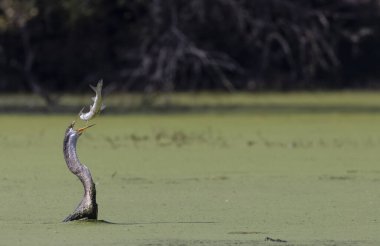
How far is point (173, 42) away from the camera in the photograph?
17.7 m

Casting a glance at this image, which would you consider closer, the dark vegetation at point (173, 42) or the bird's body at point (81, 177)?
the bird's body at point (81, 177)

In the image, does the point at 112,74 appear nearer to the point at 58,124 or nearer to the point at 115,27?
the point at 115,27

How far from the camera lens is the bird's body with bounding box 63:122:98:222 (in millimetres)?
6992

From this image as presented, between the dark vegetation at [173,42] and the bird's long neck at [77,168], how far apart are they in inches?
389

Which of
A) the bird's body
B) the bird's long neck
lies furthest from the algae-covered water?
the bird's long neck

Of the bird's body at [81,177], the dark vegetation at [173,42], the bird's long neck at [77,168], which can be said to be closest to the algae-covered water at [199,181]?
the bird's body at [81,177]

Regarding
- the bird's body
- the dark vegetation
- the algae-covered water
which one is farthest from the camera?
the dark vegetation

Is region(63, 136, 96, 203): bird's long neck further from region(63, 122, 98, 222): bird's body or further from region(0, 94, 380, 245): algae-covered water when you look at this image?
region(0, 94, 380, 245): algae-covered water

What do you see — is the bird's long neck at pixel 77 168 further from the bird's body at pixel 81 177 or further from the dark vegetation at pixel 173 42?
the dark vegetation at pixel 173 42

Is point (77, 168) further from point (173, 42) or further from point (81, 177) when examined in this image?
point (173, 42)

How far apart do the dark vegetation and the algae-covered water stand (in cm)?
233

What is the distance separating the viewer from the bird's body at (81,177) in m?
6.99

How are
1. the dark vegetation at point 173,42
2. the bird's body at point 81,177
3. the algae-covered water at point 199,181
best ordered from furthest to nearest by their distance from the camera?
the dark vegetation at point 173,42, the bird's body at point 81,177, the algae-covered water at point 199,181

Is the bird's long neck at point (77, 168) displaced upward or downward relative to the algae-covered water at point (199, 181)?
upward
